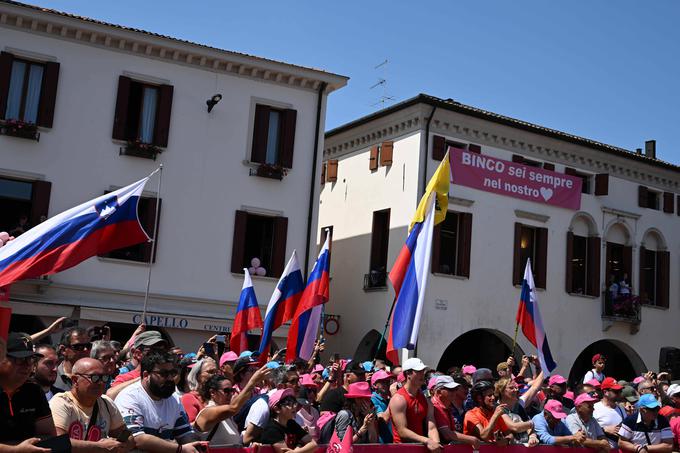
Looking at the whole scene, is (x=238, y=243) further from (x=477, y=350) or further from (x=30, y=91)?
(x=477, y=350)

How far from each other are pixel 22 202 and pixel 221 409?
14.6 meters

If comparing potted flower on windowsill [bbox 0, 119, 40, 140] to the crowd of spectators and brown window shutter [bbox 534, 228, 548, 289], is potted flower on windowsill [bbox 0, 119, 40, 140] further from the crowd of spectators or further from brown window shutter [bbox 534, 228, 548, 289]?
brown window shutter [bbox 534, 228, 548, 289]

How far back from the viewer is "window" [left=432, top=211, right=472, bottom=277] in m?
23.7

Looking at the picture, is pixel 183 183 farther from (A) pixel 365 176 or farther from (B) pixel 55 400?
(B) pixel 55 400

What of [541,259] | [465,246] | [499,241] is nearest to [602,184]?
[541,259]

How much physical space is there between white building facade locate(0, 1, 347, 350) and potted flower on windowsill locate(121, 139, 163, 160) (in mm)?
25

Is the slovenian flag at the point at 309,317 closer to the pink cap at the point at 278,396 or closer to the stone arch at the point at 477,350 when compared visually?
the pink cap at the point at 278,396

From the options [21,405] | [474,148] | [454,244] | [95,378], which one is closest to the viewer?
[21,405]

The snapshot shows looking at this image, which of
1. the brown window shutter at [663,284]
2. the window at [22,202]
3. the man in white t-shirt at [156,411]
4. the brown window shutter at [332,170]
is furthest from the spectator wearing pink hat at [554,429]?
the brown window shutter at [663,284]

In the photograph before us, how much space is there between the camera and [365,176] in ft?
84.0

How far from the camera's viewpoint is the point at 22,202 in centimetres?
1933

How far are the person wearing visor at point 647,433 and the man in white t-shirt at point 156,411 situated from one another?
20.1ft

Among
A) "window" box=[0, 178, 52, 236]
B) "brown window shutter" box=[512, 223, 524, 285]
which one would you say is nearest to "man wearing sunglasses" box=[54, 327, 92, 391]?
"window" box=[0, 178, 52, 236]

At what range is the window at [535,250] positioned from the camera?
82.3 ft
